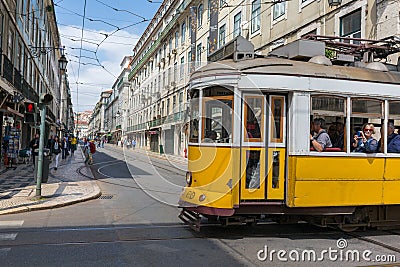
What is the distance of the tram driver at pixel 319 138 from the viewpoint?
729 centimetres

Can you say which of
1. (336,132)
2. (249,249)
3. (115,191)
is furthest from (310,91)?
(115,191)

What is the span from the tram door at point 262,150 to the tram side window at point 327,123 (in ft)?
2.02

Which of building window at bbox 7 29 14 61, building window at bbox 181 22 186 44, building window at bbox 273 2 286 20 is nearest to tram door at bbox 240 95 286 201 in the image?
building window at bbox 7 29 14 61

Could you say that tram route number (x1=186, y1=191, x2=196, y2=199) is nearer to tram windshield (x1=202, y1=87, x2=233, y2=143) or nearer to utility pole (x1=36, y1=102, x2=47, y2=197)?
tram windshield (x1=202, y1=87, x2=233, y2=143)

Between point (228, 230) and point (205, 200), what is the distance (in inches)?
43.8

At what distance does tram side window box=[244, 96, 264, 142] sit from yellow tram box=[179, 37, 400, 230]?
0.02 metres

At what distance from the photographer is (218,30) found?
3322cm

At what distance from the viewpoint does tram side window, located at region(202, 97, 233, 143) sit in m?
7.13

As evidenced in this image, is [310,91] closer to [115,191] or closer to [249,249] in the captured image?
[249,249]

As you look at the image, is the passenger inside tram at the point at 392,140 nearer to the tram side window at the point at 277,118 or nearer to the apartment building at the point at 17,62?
the tram side window at the point at 277,118

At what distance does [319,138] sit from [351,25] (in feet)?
37.4

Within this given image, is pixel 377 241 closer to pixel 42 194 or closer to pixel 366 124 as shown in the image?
pixel 366 124

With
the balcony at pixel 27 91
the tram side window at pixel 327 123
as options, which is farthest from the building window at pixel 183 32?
the tram side window at pixel 327 123

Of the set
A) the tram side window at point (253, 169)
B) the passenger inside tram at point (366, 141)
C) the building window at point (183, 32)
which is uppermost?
the building window at point (183, 32)
